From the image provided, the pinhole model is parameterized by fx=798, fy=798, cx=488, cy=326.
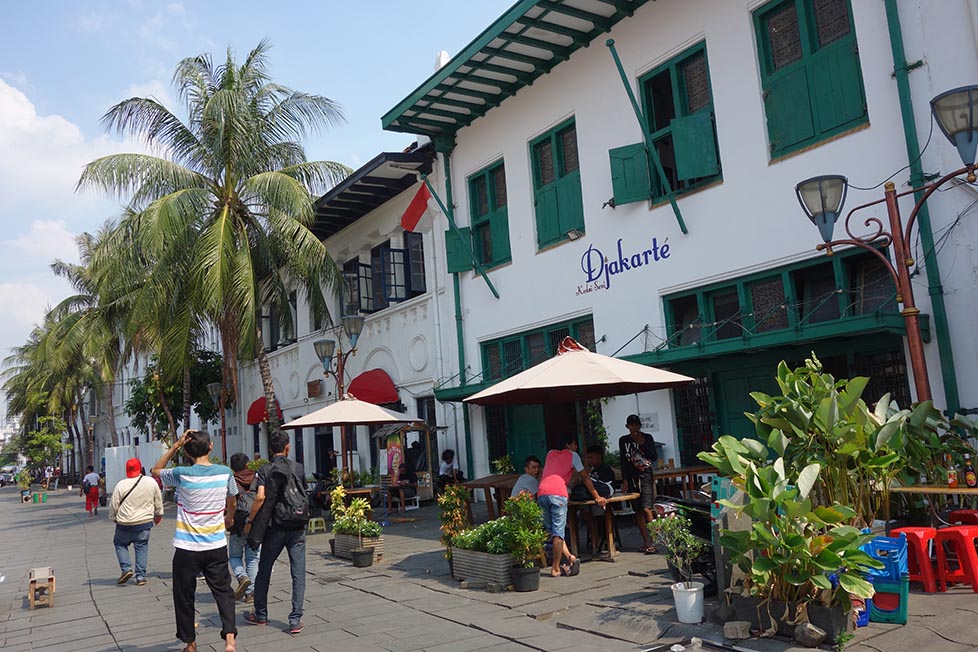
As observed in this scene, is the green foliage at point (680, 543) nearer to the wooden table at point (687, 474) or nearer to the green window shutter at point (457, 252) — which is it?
the wooden table at point (687, 474)

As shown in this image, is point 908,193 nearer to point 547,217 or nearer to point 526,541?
point 526,541

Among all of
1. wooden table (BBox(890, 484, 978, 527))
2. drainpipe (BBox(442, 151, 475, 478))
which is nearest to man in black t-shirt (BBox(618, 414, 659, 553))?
wooden table (BBox(890, 484, 978, 527))

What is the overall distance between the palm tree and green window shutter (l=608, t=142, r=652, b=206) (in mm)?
8501

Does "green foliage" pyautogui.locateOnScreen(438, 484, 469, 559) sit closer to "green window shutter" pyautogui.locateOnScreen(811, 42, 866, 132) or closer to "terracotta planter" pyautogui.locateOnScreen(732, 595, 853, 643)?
"terracotta planter" pyautogui.locateOnScreen(732, 595, 853, 643)

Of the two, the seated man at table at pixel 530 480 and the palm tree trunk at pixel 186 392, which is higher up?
the palm tree trunk at pixel 186 392

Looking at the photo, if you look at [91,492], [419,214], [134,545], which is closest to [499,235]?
[419,214]

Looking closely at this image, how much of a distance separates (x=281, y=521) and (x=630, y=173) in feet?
27.9

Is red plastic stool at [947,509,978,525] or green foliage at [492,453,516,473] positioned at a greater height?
green foliage at [492,453,516,473]

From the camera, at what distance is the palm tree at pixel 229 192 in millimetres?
18578

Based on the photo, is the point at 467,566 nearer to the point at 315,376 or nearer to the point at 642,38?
the point at 642,38

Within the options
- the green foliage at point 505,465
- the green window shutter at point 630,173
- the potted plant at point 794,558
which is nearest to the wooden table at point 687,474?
the potted plant at point 794,558

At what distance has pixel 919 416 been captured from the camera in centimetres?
742

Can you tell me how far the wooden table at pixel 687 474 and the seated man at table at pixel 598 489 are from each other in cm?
65

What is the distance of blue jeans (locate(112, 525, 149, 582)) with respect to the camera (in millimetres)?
10703
